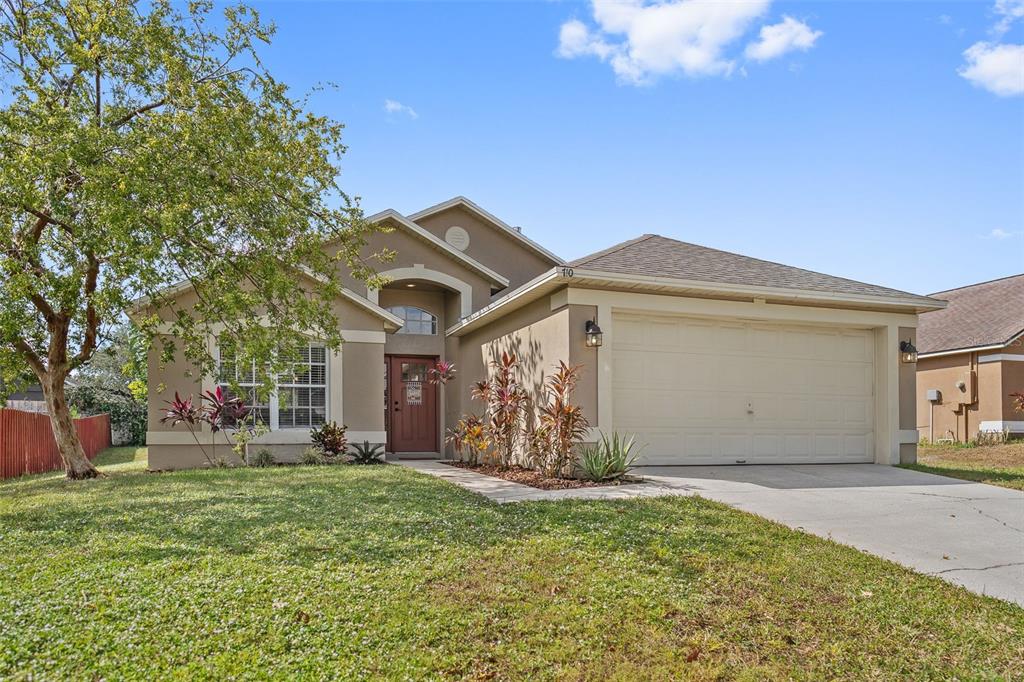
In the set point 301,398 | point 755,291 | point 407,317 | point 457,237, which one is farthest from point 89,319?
point 755,291

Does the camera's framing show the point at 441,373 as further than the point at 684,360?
Yes

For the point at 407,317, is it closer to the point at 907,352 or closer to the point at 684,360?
the point at 684,360

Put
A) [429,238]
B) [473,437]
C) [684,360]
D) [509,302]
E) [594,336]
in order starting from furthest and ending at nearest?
[429,238]
[473,437]
[509,302]
[684,360]
[594,336]

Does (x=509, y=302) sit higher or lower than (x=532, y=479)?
higher

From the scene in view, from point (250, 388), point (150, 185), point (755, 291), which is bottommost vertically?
point (250, 388)

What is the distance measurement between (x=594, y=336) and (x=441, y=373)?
16.9 ft

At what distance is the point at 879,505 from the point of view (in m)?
7.32

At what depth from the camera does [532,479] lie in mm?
9008

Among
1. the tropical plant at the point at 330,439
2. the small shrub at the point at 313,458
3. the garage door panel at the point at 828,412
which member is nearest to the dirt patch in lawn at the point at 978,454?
the garage door panel at the point at 828,412

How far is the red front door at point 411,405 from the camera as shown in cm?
1496

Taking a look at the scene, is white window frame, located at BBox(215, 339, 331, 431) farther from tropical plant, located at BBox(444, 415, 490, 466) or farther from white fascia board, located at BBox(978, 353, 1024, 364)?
white fascia board, located at BBox(978, 353, 1024, 364)

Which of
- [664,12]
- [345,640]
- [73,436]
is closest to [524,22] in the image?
[664,12]

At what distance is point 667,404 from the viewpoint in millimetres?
10188

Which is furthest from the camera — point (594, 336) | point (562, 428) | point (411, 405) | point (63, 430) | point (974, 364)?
point (974, 364)
